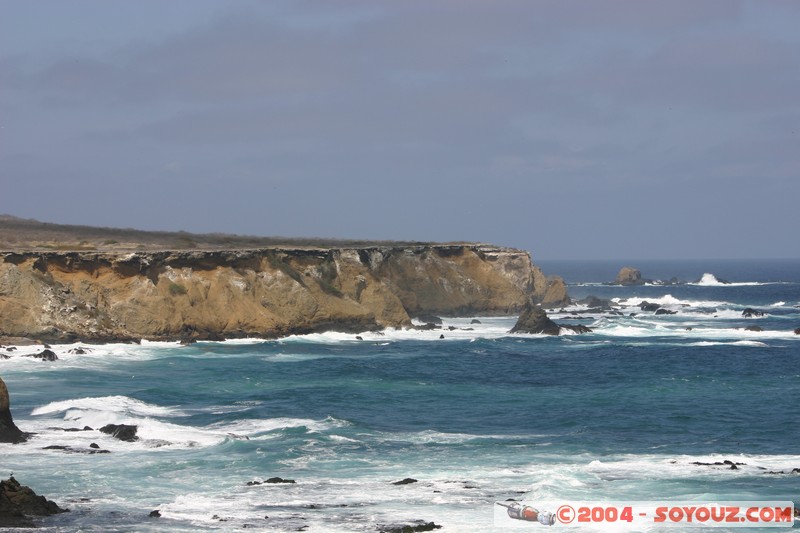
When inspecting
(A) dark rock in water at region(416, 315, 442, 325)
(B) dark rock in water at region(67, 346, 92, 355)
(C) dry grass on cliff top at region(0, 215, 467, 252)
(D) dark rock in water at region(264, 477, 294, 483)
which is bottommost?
(D) dark rock in water at region(264, 477, 294, 483)

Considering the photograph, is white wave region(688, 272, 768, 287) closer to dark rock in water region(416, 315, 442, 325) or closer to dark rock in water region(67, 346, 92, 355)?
dark rock in water region(416, 315, 442, 325)

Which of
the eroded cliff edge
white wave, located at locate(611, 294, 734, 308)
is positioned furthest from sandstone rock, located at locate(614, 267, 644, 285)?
the eroded cliff edge

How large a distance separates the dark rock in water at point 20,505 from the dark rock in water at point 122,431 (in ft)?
32.2

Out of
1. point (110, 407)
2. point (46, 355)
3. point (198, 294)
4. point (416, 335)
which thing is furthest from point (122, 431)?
point (416, 335)

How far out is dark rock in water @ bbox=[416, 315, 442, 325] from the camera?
85500 millimetres

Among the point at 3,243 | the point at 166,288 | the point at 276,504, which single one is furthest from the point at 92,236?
the point at 276,504

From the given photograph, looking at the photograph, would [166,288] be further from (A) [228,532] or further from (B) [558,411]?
(A) [228,532]

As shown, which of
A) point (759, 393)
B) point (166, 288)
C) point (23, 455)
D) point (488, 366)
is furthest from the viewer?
point (166, 288)

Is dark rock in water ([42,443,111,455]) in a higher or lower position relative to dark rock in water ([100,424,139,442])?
lower

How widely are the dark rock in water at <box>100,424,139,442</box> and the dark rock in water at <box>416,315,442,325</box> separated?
49.9m

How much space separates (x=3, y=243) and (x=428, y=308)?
3435cm

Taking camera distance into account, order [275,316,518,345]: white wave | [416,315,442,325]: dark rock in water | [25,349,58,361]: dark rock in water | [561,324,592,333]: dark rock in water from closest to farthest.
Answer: [25,349,58,361]: dark rock in water, [275,316,518,345]: white wave, [561,324,592,333]: dark rock in water, [416,315,442,325]: dark rock in water

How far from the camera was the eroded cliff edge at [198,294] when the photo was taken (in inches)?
2425

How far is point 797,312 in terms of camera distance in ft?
338
